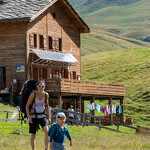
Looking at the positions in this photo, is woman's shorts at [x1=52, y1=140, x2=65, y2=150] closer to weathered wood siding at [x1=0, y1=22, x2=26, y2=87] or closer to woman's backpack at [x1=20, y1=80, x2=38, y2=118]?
woman's backpack at [x1=20, y1=80, x2=38, y2=118]

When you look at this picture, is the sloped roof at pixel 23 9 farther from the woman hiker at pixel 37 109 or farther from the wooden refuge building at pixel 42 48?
the woman hiker at pixel 37 109

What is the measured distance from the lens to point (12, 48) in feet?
151

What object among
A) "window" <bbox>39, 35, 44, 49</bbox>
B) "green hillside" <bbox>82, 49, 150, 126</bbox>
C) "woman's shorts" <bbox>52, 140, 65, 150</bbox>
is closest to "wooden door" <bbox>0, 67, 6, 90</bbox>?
"window" <bbox>39, 35, 44, 49</bbox>

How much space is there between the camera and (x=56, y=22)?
1965 inches

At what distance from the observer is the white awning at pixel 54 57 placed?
4609cm

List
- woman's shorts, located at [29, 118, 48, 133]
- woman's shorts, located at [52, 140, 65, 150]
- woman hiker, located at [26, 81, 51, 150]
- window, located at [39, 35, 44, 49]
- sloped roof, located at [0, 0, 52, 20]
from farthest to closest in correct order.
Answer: window, located at [39, 35, 44, 49] < sloped roof, located at [0, 0, 52, 20] < woman's shorts, located at [29, 118, 48, 133] < woman hiker, located at [26, 81, 51, 150] < woman's shorts, located at [52, 140, 65, 150]

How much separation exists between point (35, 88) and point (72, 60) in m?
32.3

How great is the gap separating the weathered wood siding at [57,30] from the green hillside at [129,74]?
1073 cm

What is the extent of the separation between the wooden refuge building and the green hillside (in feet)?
35.2

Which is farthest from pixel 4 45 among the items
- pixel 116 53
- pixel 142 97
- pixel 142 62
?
pixel 116 53

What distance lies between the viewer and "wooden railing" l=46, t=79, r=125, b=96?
137ft

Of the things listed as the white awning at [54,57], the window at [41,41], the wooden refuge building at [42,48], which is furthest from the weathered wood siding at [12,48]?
the window at [41,41]

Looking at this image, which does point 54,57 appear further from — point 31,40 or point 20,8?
point 20,8

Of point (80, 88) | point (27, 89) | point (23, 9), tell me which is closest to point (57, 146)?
point (27, 89)
